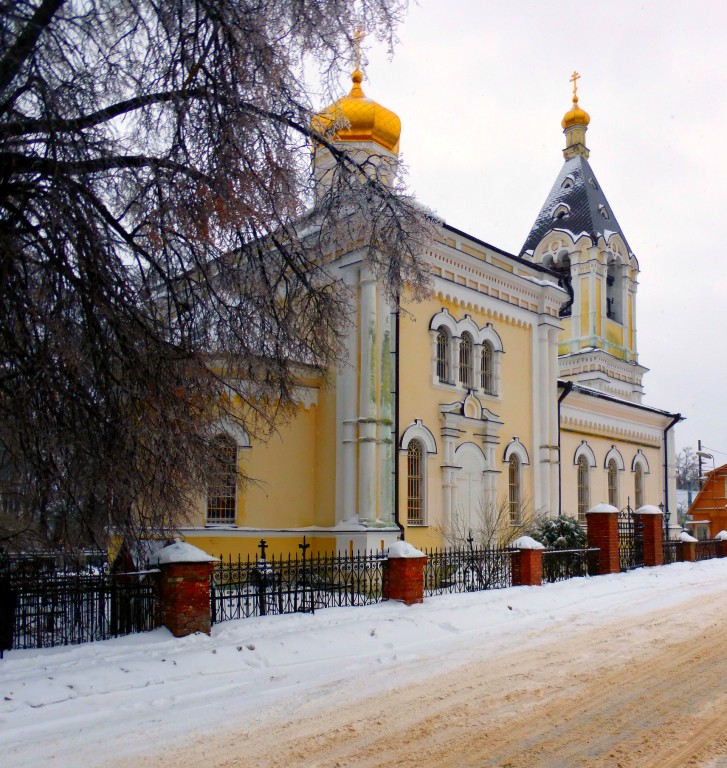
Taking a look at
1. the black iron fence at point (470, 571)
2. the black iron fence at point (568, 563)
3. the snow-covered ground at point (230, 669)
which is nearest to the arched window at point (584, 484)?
the black iron fence at point (568, 563)

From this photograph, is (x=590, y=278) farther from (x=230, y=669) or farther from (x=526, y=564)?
(x=230, y=669)

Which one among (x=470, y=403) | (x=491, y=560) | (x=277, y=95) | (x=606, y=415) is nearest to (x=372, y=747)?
(x=277, y=95)

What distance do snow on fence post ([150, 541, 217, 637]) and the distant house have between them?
3300 cm

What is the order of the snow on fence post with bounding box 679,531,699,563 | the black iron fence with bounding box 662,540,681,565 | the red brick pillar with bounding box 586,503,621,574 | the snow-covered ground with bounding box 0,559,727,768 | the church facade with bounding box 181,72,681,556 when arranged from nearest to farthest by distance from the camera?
1. the snow-covered ground with bounding box 0,559,727,768
2. the church facade with bounding box 181,72,681,556
3. the red brick pillar with bounding box 586,503,621,574
4. the black iron fence with bounding box 662,540,681,565
5. the snow on fence post with bounding box 679,531,699,563

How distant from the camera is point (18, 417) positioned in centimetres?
673

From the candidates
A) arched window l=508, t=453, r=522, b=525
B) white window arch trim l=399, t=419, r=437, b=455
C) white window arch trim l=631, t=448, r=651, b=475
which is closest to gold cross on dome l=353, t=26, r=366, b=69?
white window arch trim l=399, t=419, r=437, b=455

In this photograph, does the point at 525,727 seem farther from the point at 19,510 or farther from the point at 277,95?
the point at 277,95

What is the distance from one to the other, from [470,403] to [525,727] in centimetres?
1380

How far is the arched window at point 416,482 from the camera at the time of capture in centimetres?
Answer: 1823

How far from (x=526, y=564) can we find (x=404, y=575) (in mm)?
3484

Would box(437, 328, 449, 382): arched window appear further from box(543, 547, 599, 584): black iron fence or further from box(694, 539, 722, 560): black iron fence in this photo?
box(694, 539, 722, 560): black iron fence

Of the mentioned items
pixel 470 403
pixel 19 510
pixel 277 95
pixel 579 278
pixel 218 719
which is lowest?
pixel 218 719

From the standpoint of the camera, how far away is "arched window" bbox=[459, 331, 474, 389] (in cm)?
2000

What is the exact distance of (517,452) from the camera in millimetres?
21203
